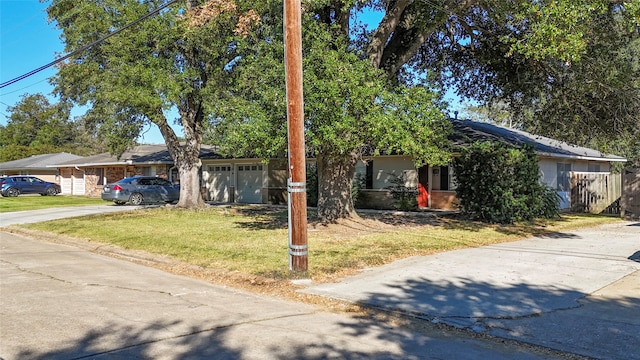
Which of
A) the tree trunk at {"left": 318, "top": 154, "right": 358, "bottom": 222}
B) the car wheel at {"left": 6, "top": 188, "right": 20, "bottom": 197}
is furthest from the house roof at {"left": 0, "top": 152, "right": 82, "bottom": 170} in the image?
the tree trunk at {"left": 318, "top": 154, "right": 358, "bottom": 222}

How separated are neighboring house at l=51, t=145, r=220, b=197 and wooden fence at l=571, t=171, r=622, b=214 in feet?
70.5

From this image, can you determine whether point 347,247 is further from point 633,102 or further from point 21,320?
point 633,102

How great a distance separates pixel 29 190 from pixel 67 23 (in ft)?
81.0

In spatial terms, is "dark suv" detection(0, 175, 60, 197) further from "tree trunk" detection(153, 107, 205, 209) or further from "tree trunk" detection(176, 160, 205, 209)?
"tree trunk" detection(176, 160, 205, 209)

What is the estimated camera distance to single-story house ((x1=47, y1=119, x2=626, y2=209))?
2183 cm

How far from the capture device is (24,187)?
38719 millimetres

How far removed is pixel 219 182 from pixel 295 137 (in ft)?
76.1

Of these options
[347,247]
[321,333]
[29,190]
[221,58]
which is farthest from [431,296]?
[29,190]

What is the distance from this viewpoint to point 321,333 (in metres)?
5.58

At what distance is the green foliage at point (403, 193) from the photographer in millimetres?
21766

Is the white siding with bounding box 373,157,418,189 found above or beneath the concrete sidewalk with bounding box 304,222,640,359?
above

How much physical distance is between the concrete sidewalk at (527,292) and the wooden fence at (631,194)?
316 inches

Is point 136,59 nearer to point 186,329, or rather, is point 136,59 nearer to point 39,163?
point 186,329

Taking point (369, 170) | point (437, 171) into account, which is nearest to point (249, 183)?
point (369, 170)
